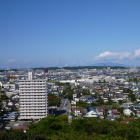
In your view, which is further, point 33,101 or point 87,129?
point 33,101

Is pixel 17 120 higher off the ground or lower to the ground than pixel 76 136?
lower

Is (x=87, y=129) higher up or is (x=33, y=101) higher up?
(x=33, y=101)

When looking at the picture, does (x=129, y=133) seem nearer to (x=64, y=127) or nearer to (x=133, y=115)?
(x=64, y=127)

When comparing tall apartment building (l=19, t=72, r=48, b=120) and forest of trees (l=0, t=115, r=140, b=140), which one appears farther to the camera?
tall apartment building (l=19, t=72, r=48, b=120)

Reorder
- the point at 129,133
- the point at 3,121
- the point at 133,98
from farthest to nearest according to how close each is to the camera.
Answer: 1. the point at 133,98
2. the point at 3,121
3. the point at 129,133

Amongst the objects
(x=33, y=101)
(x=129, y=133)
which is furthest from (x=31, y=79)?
(x=129, y=133)

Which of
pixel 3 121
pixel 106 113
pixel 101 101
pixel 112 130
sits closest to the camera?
pixel 112 130

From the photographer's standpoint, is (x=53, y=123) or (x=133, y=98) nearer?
(x=53, y=123)

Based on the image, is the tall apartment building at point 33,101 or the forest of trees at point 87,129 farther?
the tall apartment building at point 33,101
